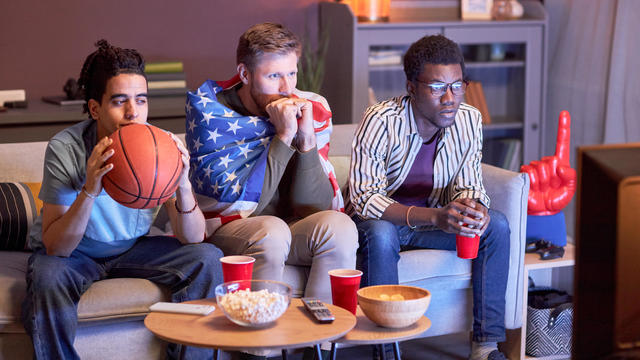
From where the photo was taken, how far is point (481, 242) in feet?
8.66

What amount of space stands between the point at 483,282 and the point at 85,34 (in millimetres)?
2583

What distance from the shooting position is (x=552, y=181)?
298 cm

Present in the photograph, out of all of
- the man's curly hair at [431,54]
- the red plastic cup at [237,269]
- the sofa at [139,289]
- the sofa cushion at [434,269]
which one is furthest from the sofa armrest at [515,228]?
the red plastic cup at [237,269]

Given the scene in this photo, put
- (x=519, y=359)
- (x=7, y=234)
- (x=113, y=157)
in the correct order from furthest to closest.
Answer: (x=519, y=359) < (x=7, y=234) < (x=113, y=157)

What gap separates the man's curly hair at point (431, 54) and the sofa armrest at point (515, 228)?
425 millimetres

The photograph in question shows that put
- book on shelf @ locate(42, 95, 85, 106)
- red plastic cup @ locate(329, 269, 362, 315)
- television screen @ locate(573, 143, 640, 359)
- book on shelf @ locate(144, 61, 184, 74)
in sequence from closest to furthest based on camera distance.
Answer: television screen @ locate(573, 143, 640, 359), red plastic cup @ locate(329, 269, 362, 315), book on shelf @ locate(42, 95, 85, 106), book on shelf @ locate(144, 61, 184, 74)

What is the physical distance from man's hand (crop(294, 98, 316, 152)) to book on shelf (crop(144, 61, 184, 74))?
162 cm

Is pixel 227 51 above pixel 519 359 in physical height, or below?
above

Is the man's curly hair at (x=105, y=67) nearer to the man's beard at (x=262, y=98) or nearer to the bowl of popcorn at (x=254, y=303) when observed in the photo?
the man's beard at (x=262, y=98)

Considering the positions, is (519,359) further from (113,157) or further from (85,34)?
(85,34)

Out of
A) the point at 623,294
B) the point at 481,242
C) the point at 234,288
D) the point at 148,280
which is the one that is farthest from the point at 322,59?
the point at 623,294

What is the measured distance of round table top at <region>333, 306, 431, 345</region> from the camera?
1.83 metres

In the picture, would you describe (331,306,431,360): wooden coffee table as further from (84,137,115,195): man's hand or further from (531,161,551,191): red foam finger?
(531,161,551,191): red foam finger

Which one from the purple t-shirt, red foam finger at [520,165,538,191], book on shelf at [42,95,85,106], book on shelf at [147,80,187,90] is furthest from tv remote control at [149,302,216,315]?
book on shelf at [147,80,187,90]
